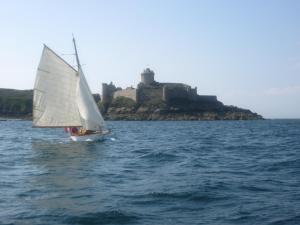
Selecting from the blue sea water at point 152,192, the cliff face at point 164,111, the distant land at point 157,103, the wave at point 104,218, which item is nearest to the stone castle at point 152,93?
the distant land at point 157,103

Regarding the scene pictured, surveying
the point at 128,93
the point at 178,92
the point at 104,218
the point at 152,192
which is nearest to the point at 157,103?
the point at 178,92

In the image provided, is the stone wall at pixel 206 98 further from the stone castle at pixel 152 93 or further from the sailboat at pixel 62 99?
the sailboat at pixel 62 99

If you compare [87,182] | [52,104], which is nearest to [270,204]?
[87,182]

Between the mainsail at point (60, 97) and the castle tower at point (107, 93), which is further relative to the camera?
the castle tower at point (107, 93)

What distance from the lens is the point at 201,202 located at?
16625 mm

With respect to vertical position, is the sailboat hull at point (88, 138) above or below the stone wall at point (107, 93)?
below

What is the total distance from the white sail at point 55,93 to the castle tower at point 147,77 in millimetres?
137081

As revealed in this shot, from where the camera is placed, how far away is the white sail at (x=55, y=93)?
4938 centimetres

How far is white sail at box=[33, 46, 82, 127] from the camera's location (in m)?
49.4

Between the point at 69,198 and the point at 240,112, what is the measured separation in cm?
18162

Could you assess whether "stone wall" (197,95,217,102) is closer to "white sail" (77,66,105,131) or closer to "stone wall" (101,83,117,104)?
"stone wall" (101,83,117,104)

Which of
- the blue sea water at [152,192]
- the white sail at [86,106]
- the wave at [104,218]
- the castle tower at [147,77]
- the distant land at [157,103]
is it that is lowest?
the wave at [104,218]

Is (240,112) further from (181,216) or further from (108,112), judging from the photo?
(181,216)

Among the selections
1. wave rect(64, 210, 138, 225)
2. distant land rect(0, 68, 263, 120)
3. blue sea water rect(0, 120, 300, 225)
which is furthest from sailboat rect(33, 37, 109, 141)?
distant land rect(0, 68, 263, 120)
